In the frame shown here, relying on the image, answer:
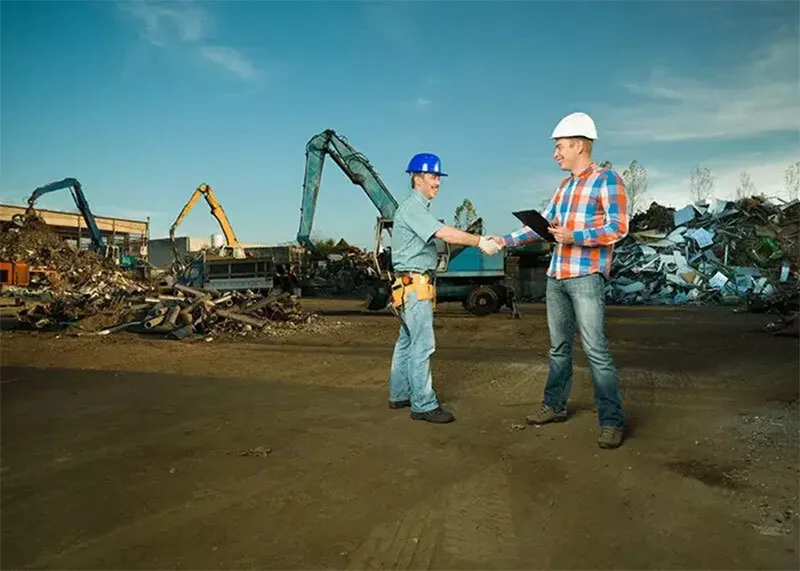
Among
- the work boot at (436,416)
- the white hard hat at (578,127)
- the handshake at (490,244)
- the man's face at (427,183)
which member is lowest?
the work boot at (436,416)

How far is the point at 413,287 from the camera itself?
16.4 feet

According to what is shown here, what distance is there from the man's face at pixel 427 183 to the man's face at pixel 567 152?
1.01m

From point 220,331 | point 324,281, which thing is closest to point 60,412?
point 220,331

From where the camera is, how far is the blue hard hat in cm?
504

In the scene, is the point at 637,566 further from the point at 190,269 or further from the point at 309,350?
the point at 190,269

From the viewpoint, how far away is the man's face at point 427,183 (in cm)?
504

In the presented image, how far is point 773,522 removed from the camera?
116 inches

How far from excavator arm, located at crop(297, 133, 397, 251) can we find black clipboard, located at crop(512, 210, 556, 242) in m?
18.4

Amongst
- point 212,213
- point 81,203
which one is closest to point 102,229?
point 81,203

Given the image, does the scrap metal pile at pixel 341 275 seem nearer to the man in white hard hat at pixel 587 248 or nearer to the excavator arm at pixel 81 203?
the excavator arm at pixel 81 203

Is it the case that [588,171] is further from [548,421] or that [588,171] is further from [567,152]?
[548,421]

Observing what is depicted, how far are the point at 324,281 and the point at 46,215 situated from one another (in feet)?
64.3

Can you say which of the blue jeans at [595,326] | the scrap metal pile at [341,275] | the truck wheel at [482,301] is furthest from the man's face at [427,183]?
the scrap metal pile at [341,275]

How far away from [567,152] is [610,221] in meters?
0.61
